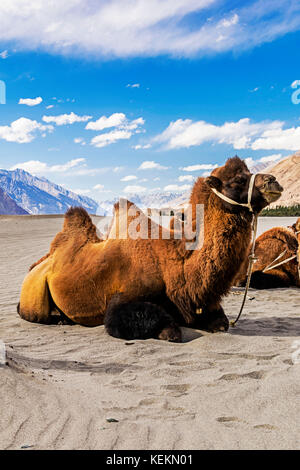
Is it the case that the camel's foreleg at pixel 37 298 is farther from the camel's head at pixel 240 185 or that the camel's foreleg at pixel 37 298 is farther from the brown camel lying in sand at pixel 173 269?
the camel's head at pixel 240 185

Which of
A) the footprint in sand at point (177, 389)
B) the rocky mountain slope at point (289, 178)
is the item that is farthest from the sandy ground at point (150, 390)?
the rocky mountain slope at point (289, 178)

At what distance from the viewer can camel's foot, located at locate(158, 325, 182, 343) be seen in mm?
4543

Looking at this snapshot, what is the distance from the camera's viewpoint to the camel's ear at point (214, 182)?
476 cm

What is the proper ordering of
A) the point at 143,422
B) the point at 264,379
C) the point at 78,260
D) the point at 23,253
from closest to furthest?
the point at 143,422 < the point at 264,379 < the point at 78,260 < the point at 23,253

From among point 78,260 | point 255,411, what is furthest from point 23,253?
point 255,411

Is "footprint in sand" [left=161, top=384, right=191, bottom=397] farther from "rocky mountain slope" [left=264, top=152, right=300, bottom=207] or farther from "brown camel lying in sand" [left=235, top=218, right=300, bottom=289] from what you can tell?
"rocky mountain slope" [left=264, top=152, right=300, bottom=207]

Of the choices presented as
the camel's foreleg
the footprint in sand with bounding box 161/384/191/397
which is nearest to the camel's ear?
the footprint in sand with bounding box 161/384/191/397

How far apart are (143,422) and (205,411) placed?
44cm

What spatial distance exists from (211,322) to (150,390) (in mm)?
2008

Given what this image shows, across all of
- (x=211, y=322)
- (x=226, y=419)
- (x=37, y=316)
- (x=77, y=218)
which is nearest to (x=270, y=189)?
(x=211, y=322)

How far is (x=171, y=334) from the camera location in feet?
15.0

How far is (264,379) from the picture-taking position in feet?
11.0

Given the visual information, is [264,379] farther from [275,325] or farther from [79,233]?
[79,233]

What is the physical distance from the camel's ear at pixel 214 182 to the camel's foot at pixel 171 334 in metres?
1.63
